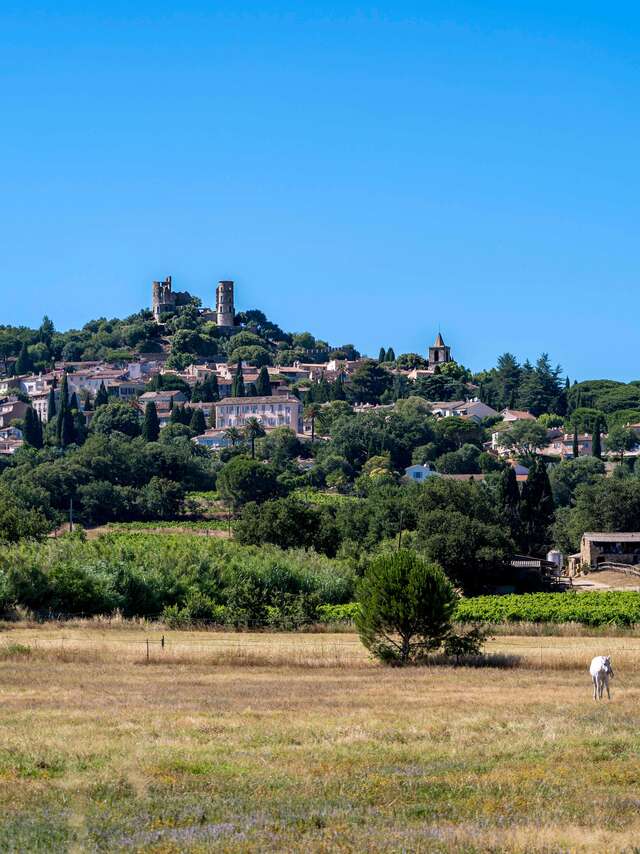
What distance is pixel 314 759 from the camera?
19.8m

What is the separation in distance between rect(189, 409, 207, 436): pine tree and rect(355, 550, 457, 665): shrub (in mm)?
123959

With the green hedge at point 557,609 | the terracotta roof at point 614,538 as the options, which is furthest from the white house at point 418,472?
the green hedge at point 557,609

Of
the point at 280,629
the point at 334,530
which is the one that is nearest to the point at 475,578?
the point at 334,530

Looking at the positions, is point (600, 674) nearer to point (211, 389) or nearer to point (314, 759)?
point (314, 759)

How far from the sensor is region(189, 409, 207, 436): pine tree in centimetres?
15966

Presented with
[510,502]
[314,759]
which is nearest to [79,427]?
[510,502]

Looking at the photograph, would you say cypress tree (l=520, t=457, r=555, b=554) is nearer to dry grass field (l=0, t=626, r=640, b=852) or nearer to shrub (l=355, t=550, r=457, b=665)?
shrub (l=355, t=550, r=457, b=665)

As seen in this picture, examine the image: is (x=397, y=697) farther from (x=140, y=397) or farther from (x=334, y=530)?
(x=140, y=397)

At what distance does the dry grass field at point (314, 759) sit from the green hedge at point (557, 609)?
618 inches

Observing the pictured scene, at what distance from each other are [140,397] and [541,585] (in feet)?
378

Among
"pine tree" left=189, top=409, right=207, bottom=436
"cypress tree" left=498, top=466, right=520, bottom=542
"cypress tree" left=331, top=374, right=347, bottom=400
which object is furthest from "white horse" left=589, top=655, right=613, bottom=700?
"cypress tree" left=331, top=374, right=347, bottom=400

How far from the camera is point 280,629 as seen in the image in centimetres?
4369

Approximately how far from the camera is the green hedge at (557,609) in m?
48.6

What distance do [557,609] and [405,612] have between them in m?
20.3
